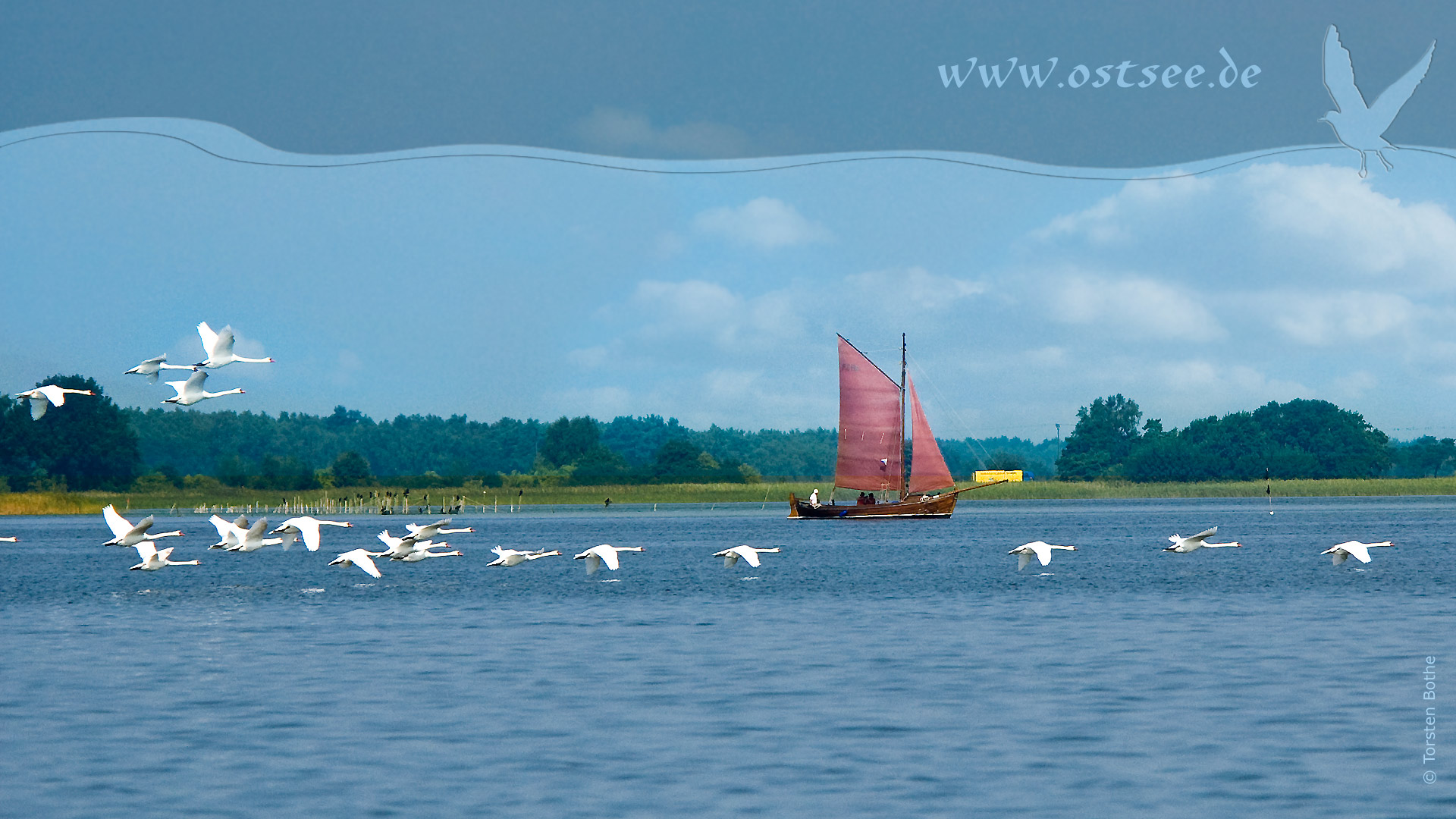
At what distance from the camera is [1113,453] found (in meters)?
181

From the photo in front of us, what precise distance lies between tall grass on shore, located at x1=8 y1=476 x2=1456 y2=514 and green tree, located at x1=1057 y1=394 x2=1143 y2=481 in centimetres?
1500

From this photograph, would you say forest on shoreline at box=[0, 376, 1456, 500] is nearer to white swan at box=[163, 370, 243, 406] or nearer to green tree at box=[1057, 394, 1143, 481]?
green tree at box=[1057, 394, 1143, 481]

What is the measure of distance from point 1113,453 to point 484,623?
15207cm

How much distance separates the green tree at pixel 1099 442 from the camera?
17862 cm

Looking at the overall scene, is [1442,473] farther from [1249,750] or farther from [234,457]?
[1249,750]

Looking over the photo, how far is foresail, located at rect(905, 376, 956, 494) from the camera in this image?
103 metres

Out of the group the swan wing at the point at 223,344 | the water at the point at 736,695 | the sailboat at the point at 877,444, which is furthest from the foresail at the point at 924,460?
the swan wing at the point at 223,344

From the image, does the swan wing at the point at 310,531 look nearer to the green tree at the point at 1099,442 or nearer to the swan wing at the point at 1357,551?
the swan wing at the point at 1357,551

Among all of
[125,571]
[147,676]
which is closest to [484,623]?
[147,676]

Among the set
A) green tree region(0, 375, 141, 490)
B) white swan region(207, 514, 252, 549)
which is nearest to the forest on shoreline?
green tree region(0, 375, 141, 490)

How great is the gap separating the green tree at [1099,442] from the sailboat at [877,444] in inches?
2915

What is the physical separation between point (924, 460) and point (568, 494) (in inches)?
2081

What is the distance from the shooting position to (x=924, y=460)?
343 feet

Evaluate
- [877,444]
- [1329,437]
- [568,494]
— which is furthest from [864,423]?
[1329,437]
